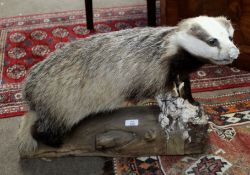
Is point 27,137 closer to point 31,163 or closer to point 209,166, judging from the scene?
point 31,163

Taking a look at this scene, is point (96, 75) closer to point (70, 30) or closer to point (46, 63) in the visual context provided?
point (46, 63)

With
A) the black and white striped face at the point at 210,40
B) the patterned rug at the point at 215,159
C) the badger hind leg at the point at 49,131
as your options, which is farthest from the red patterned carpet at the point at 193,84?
the black and white striped face at the point at 210,40

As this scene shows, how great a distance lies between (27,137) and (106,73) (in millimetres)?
434

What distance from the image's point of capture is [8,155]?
1.63 meters

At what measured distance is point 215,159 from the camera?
1.55 metres

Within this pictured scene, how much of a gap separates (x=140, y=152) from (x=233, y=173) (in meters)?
0.37

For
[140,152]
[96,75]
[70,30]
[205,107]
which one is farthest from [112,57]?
[70,30]

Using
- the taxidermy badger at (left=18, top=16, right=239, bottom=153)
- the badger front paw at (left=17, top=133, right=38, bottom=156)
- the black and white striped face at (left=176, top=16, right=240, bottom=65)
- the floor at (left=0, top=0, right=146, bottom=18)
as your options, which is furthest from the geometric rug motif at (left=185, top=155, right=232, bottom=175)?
the floor at (left=0, top=0, right=146, bottom=18)

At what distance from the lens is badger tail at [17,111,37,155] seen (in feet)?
5.05

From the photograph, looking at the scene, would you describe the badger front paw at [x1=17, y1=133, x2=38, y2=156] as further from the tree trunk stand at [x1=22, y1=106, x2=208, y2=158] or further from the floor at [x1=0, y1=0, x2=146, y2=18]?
the floor at [x1=0, y1=0, x2=146, y2=18]

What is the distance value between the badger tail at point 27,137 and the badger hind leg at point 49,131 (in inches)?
0.8

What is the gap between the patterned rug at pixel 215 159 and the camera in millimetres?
1514

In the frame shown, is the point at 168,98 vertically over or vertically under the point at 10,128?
over

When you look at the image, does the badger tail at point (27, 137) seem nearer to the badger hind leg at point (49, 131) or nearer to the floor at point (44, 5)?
the badger hind leg at point (49, 131)
